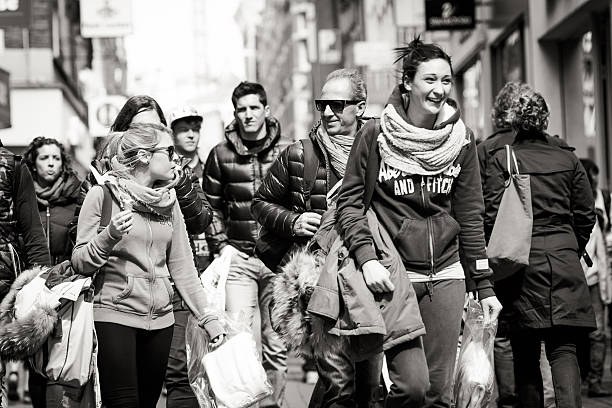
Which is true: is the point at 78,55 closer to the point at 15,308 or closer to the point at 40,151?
the point at 40,151

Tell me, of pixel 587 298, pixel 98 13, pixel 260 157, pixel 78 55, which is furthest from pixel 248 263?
pixel 78 55

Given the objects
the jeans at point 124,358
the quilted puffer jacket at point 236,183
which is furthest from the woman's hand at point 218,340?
the quilted puffer jacket at point 236,183

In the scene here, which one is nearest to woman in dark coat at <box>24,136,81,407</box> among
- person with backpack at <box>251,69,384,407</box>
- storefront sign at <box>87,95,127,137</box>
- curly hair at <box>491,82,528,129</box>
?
person with backpack at <box>251,69,384,407</box>

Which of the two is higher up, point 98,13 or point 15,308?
point 98,13

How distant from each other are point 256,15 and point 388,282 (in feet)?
563

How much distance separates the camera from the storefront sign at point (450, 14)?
2102 centimetres

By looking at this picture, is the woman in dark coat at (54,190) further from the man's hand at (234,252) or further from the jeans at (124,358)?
the jeans at (124,358)

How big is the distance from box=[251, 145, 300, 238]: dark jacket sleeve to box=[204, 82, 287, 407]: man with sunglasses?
44.6 inches

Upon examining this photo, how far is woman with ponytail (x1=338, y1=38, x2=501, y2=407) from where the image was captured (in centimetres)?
575

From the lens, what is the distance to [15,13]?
17.4m

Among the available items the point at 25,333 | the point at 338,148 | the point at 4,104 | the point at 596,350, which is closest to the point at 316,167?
the point at 338,148

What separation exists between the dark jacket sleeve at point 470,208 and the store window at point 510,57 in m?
13.4

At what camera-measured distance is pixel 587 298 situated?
7.46 meters

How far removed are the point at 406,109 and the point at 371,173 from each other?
37 centimetres
